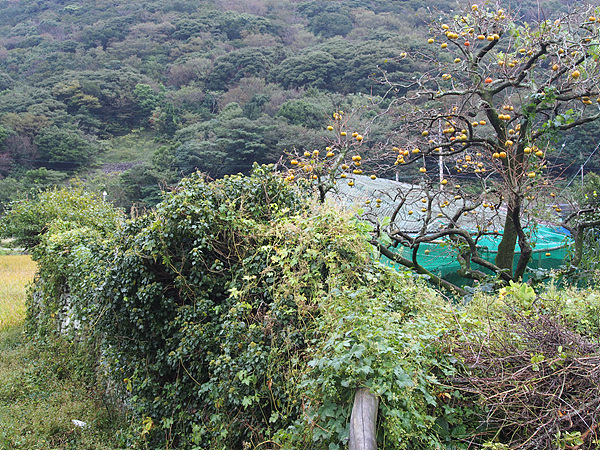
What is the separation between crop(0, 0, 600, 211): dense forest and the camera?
2961 cm

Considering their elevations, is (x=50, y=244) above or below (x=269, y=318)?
below

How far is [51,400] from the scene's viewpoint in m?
4.77

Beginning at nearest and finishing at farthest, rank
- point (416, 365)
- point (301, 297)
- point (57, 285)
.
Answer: point (416, 365), point (301, 297), point (57, 285)

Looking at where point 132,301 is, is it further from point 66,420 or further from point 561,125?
point 561,125

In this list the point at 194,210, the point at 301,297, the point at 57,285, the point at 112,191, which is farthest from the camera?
the point at 112,191

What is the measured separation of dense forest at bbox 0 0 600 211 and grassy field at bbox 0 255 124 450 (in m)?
13.5

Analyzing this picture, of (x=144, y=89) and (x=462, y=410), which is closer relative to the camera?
(x=462, y=410)

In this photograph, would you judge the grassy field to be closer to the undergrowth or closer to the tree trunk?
the undergrowth

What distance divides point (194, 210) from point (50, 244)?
3932 mm

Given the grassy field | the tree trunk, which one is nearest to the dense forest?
the tree trunk

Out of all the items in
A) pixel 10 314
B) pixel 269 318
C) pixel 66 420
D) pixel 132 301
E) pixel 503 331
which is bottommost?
pixel 10 314

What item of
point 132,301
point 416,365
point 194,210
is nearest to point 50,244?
point 132,301

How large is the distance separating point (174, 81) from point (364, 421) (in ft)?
156

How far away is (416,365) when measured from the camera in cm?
204
